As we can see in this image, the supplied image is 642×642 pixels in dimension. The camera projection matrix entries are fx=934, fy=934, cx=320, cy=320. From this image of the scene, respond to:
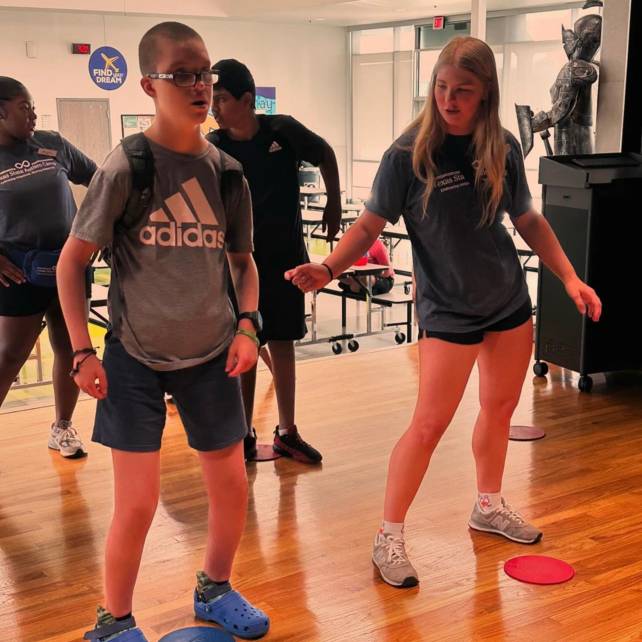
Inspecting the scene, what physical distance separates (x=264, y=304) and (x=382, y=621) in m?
1.37

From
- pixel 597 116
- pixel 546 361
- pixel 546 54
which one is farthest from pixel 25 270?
pixel 546 54

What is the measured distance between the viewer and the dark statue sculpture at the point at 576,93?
4691mm

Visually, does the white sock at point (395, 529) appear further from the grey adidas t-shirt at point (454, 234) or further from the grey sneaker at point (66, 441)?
the grey sneaker at point (66, 441)

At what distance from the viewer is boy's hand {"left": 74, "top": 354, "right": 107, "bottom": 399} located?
1.94 metres

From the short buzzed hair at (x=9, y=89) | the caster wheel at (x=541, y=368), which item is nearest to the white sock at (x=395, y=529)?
the short buzzed hair at (x=9, y=89)

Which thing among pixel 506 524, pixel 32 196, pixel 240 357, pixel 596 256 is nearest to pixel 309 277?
pixel 240 357

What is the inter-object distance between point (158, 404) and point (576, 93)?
3377mm

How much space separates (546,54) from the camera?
811cm

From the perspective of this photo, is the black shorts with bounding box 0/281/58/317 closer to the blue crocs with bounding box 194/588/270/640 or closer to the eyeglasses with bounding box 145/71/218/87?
the blue crocs with bounding box 194/588/270/640

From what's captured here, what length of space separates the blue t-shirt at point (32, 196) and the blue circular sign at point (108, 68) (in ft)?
6.39

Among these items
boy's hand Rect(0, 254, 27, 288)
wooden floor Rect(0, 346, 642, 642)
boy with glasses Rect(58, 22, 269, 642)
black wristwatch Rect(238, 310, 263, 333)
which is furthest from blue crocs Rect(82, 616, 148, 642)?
boy's hand Rect(0, 254, 27, 288)

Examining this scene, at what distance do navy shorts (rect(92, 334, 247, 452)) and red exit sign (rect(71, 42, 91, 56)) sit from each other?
143 inches

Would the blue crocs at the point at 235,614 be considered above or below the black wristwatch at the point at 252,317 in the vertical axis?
below

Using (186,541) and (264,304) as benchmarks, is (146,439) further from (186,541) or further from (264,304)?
(264,304)
